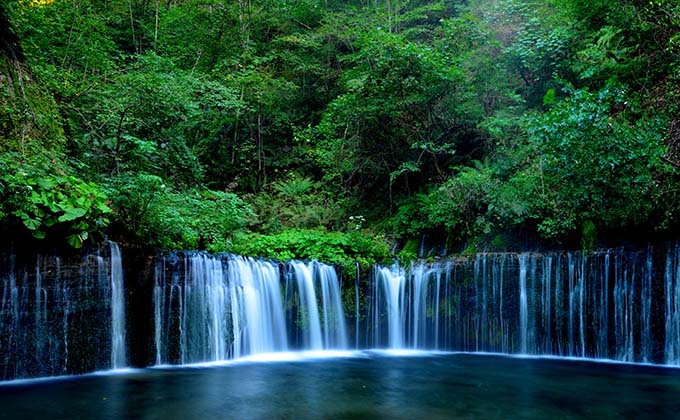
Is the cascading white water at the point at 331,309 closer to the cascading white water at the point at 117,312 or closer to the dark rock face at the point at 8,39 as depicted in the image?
the cascading white water at the point at 117,312

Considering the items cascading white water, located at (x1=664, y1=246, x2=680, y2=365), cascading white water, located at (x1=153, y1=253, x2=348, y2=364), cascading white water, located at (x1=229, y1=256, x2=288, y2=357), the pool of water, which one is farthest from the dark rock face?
cascading white water, located at (x1=664, y1=246, x2=680, y2=365)

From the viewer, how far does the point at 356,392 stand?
7234 mm

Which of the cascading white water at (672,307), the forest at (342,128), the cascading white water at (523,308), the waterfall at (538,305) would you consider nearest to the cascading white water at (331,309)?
the forest at (342,128)

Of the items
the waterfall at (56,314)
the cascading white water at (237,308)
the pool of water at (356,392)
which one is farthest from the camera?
the cascading white water at (237,308)

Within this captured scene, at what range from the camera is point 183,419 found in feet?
18.7

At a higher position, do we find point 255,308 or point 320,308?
point 255,308

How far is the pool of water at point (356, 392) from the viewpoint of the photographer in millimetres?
6047

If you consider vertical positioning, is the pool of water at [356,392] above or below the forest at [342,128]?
below

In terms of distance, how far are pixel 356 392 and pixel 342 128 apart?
1158cm

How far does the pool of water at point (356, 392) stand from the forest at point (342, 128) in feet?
7.83

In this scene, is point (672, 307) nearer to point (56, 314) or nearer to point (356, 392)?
point (356, 392)

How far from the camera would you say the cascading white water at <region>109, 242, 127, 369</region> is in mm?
8516

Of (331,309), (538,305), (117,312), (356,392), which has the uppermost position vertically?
(117,312)

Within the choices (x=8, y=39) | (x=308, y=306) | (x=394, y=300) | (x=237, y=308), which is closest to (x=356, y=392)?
(x=237, y=308)
